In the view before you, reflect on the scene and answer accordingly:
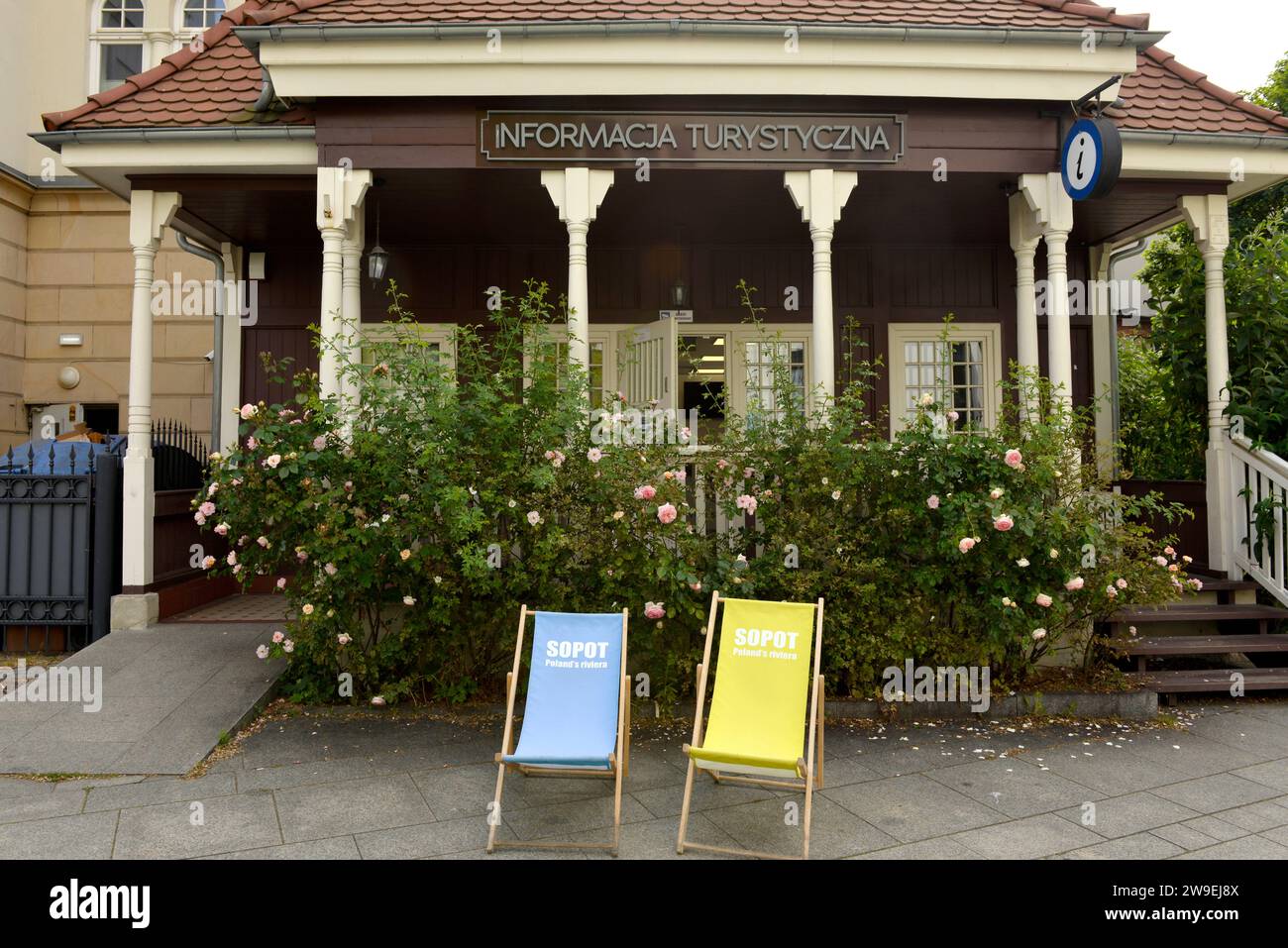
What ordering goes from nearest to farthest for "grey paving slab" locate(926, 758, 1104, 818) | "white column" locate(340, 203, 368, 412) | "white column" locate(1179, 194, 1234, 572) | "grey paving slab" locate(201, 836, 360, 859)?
"grey paving slab" locate(201, 836, 360, 859) < "grey paving slab" locate(926, 758, 1104, 818) < "white column" locate(340, 203, 368, 412) < "white column" locate(1179, 194, 1234, 572)

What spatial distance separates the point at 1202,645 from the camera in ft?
20.3

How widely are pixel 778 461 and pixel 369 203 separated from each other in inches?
195

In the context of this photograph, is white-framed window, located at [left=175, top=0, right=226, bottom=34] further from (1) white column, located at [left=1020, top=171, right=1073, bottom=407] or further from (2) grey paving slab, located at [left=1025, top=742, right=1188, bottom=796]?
(2) grey paving slab, located at [left=1025, top=742, right=1188, bottom=796]

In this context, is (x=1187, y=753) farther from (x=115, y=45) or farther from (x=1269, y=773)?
(x=115, y=45)

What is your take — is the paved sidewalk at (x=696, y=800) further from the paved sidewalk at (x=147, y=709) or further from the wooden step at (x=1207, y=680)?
the wooden step at (x=1207, y=680)

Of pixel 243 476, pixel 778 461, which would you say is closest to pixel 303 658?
pixel 243 476

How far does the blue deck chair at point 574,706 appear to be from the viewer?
3.80 metres

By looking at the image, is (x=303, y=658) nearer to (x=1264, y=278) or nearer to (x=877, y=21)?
(x=877, y=21)

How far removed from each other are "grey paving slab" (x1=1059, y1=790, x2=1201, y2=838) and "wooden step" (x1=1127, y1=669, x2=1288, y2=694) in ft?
6.15

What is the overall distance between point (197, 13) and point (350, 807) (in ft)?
39.9

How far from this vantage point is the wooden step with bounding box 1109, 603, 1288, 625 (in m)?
6.42

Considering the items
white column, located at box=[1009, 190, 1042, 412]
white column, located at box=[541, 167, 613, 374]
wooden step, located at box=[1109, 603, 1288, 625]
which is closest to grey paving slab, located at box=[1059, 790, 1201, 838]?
wooden step, located at box=[1109, 603, 1288, 625]
